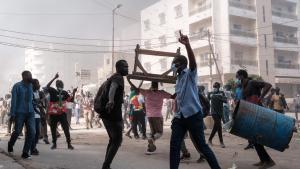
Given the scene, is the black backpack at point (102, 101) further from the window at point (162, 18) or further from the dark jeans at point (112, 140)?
the window at point (162, 18)

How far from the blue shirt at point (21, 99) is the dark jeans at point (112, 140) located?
2093 millimetres

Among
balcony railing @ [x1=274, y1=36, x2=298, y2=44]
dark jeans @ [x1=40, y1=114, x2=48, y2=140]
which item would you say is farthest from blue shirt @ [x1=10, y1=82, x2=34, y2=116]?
balcony railing @ [x1=274, y1=36, x2=298, y2=44]

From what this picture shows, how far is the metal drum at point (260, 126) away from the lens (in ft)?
18.2

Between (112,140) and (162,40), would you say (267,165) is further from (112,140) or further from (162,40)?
(162,40)

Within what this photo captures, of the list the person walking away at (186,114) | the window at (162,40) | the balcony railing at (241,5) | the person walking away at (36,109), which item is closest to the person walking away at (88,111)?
the person walking away at (36,109)

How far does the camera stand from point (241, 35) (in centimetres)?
3412

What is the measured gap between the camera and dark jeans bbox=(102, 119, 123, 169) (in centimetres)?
523

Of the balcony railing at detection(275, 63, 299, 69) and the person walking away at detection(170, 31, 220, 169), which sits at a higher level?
the balcony railing at detection(275, 63, 299, 69)

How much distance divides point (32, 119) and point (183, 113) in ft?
11.0

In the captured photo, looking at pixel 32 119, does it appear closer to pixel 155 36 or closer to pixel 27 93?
pixel 27 93

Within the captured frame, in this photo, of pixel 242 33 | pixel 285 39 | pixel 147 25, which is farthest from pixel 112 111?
pixel 147 25

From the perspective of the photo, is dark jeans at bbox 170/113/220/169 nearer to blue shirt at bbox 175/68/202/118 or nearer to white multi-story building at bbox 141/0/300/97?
blue shirt at bbox 175/68/202/118

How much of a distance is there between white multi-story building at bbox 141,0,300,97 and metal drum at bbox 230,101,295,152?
25.6 meters

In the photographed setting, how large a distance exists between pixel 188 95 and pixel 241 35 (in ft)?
101
